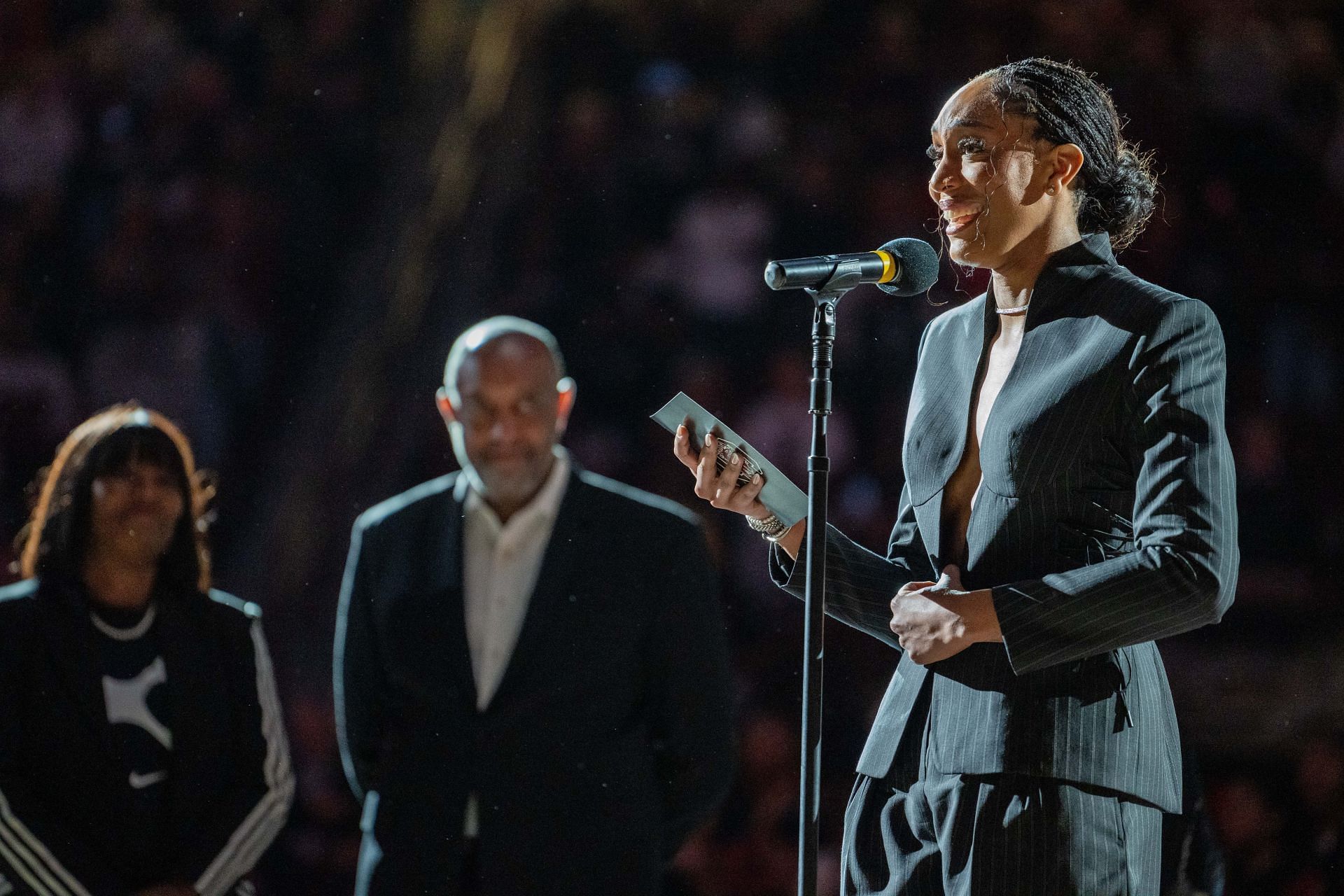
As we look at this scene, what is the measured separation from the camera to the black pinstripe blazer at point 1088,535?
133 centimetres

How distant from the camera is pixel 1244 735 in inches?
127

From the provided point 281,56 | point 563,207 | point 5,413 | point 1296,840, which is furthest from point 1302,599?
point 5,413

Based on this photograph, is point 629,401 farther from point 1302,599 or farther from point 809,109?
point 1302,599

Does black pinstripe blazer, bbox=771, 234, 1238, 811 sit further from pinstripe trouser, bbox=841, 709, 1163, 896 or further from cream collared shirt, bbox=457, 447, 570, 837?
cream collared shirt, bbox=457, 447, 570, 837

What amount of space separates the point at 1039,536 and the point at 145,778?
1791 millimetres

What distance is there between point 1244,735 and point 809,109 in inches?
73.8

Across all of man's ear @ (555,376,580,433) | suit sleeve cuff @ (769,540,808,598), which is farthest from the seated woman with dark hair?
suit sleeve cuff @ (769,540,808,598)

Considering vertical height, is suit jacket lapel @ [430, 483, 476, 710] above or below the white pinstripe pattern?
above

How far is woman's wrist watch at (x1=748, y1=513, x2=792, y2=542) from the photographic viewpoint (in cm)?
161

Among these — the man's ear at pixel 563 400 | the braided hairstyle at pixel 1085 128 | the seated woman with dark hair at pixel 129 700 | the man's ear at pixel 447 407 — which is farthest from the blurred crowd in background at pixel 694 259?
the braided hairstyle at pixel 1085 128

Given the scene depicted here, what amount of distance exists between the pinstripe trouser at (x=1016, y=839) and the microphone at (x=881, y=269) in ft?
1.66

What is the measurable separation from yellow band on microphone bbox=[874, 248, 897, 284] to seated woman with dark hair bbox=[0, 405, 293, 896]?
1660 mm

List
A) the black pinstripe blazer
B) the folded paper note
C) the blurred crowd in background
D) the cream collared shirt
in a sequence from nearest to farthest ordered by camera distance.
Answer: the black pinstripe blazer < the folded paper note < the cream collared shirt < the blurred crowd in background

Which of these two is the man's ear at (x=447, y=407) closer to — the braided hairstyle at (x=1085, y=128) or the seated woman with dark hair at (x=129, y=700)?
the seated woman with dark hair at (x=129, y=700)
